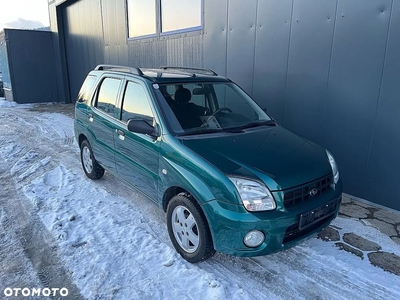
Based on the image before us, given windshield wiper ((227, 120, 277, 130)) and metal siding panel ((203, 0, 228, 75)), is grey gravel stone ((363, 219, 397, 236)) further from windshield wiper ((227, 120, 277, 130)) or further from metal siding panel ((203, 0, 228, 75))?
metal siding panel ((203, 0, 228, 75))

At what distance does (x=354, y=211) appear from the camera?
163 inches

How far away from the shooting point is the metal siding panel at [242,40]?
18.4 feet

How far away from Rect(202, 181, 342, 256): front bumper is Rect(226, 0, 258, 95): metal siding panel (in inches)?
148

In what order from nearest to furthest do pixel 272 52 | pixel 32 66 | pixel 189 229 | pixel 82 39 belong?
pixel 189 229 → pixel 272 52 → pixel 82 39 → pixel 32 66

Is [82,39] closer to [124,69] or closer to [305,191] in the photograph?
[124,69]

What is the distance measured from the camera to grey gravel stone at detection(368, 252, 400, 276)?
295 cm

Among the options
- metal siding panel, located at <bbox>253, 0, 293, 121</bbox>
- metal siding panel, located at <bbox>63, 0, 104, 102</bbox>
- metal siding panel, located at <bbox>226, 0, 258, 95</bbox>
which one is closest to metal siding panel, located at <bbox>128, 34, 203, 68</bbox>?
metal siding panel, located at <bbox>226, 0, 258, 95</bbox>

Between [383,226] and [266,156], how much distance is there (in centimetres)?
212

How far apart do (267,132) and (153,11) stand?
6493mm

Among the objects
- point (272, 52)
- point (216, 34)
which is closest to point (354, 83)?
point (272, 52)

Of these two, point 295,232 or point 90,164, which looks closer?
point 295,232

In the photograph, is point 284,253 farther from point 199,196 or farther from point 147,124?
point 147,124

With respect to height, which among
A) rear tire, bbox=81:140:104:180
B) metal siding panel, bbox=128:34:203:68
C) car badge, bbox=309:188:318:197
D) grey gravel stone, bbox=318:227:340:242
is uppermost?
metal siding panel, bbox=128:34:203:68

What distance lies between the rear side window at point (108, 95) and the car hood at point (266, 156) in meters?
1.59
